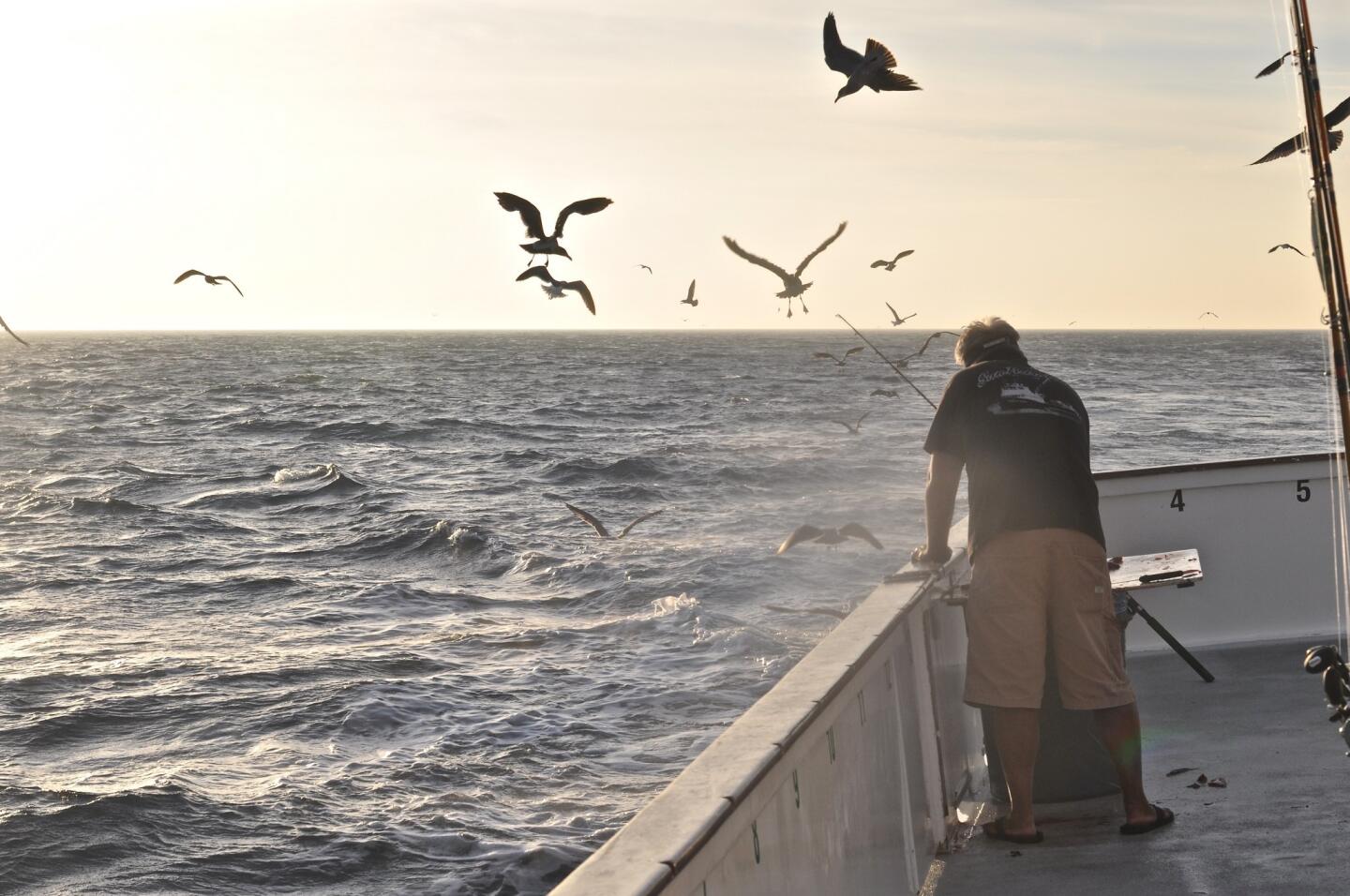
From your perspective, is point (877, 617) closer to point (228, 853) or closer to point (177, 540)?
point (228, 853)

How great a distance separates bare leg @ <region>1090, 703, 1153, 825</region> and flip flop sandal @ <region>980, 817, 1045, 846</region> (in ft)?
0.91

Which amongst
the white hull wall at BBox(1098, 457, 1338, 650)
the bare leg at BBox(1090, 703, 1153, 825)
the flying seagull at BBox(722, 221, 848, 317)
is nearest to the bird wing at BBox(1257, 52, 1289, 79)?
the bare leg at BBox(1090, 703, 1153, 825)

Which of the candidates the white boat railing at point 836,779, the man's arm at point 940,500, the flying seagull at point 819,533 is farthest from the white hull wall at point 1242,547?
the man's arm at point 940,500

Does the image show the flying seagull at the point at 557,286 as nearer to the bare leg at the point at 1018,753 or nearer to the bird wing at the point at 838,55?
the bird wing at the point at 838,55

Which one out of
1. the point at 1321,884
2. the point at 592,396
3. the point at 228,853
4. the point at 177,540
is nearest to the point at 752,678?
the point at 228,853

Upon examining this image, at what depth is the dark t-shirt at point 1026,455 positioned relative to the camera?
402 cm

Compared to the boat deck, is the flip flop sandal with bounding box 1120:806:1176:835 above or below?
above

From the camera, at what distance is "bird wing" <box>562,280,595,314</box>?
8948 millimetres

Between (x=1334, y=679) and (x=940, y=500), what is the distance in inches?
56.4

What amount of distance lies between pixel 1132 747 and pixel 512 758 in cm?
579

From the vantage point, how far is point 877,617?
144 inches

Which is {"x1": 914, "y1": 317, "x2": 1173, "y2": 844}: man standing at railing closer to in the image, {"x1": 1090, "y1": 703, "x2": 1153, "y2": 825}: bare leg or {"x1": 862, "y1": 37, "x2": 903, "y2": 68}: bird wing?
{"x1": 1090, "y1": 703, "x2": 1153, "y2": 825}: bare leg

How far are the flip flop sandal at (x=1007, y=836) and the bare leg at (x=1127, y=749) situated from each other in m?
0.28

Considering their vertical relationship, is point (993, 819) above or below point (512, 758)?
above
